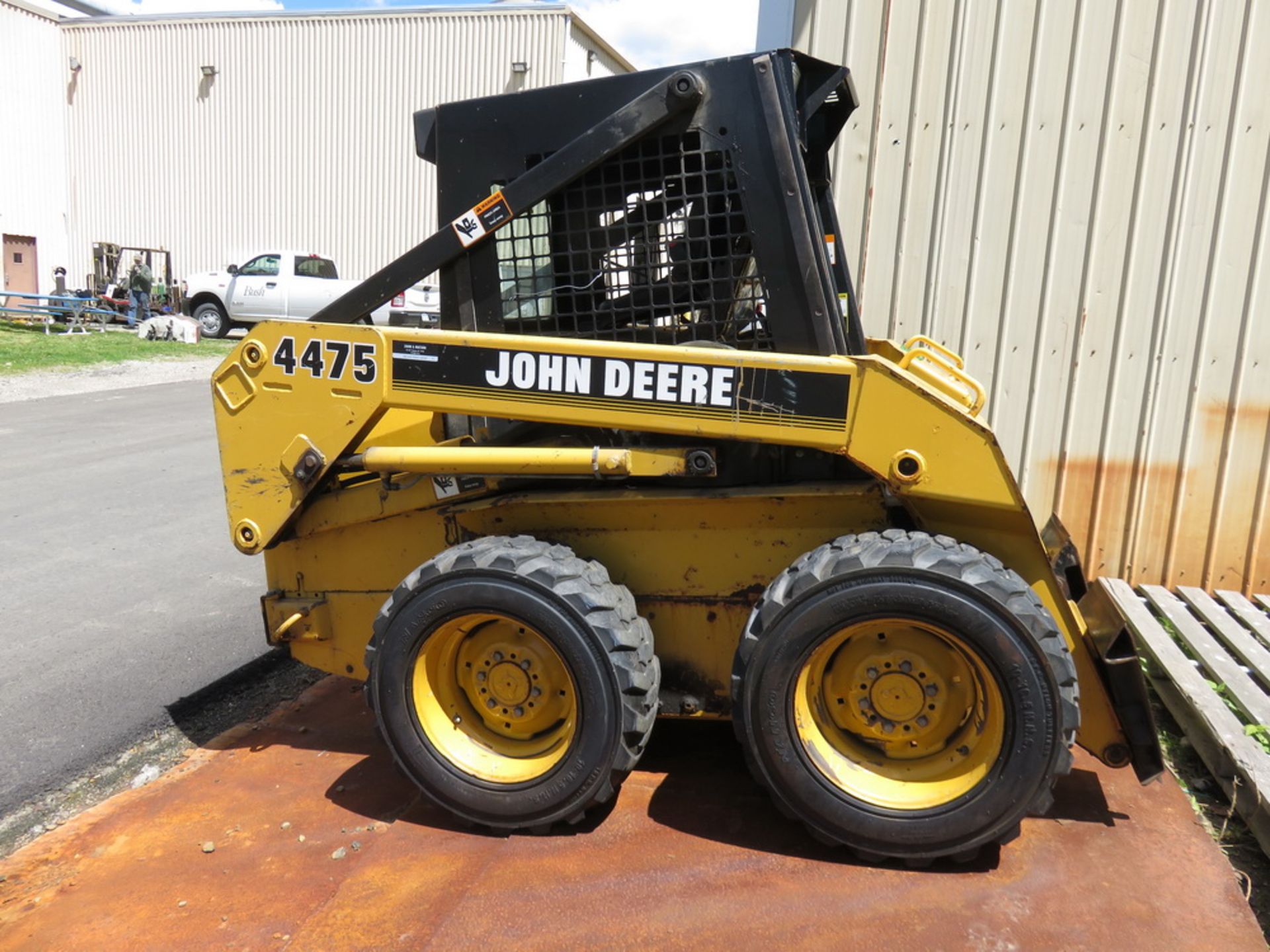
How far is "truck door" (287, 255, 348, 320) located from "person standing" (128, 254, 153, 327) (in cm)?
420

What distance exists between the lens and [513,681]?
3.39m

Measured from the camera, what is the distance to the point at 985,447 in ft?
10.1

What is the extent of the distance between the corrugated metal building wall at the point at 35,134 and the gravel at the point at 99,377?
43.7 feet

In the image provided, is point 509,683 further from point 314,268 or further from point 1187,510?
point 314,268

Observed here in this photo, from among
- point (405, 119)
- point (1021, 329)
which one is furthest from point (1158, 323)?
point (405, 119)

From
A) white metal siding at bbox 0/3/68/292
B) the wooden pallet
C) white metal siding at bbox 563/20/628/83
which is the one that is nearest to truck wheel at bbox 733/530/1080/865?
the wooden pallet

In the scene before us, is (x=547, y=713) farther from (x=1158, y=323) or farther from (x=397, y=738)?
(x=1158, y=323)

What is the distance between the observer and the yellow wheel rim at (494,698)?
3.34 metres

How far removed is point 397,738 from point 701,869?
109cm

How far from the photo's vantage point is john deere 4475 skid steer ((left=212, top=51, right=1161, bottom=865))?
307cm

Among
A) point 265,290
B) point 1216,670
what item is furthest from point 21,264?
point 1216,670

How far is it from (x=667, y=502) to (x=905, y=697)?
99 cm

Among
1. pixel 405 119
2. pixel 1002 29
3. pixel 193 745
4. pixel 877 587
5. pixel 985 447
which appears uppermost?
pixel 405 119

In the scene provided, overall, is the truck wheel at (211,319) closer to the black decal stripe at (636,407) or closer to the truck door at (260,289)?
the truck door at (260,289)
